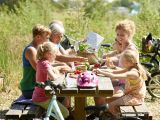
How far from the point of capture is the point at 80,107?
5.50 metres

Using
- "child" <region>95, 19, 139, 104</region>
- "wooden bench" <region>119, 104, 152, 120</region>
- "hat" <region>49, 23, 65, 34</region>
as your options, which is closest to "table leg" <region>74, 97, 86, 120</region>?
"wooden bench" <region>119, 104, 152, 120</region>

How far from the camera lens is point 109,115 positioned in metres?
5.63

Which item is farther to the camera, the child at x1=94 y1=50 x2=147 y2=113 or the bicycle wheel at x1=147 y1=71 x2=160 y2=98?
the bicycle wheel at x1=147 y1=71 x2=160 y2=98

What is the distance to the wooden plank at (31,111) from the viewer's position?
550cm

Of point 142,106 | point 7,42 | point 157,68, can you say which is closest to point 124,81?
point 142,106

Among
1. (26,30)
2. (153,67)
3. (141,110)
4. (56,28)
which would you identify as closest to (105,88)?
(141,110)

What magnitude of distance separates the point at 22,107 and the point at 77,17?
754 cm

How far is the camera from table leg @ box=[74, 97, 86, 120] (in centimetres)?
548

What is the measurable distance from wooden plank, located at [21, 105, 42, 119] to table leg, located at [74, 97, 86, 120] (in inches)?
18.2

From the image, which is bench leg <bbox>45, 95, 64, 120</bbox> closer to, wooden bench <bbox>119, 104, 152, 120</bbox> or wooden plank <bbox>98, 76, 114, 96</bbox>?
wooden plank <bbox>98, 76, 114, 96</bbox>

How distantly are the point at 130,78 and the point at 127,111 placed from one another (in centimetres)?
38

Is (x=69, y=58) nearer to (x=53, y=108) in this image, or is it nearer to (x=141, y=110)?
(x=141, y=110)

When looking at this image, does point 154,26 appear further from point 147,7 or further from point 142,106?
point 142,106

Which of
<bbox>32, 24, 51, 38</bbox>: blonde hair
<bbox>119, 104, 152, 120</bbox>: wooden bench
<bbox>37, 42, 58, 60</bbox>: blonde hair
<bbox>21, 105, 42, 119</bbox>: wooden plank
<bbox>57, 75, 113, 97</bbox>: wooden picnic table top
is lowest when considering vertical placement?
<bbox>119, 104, 152, 120</bbox>: wooden bench
